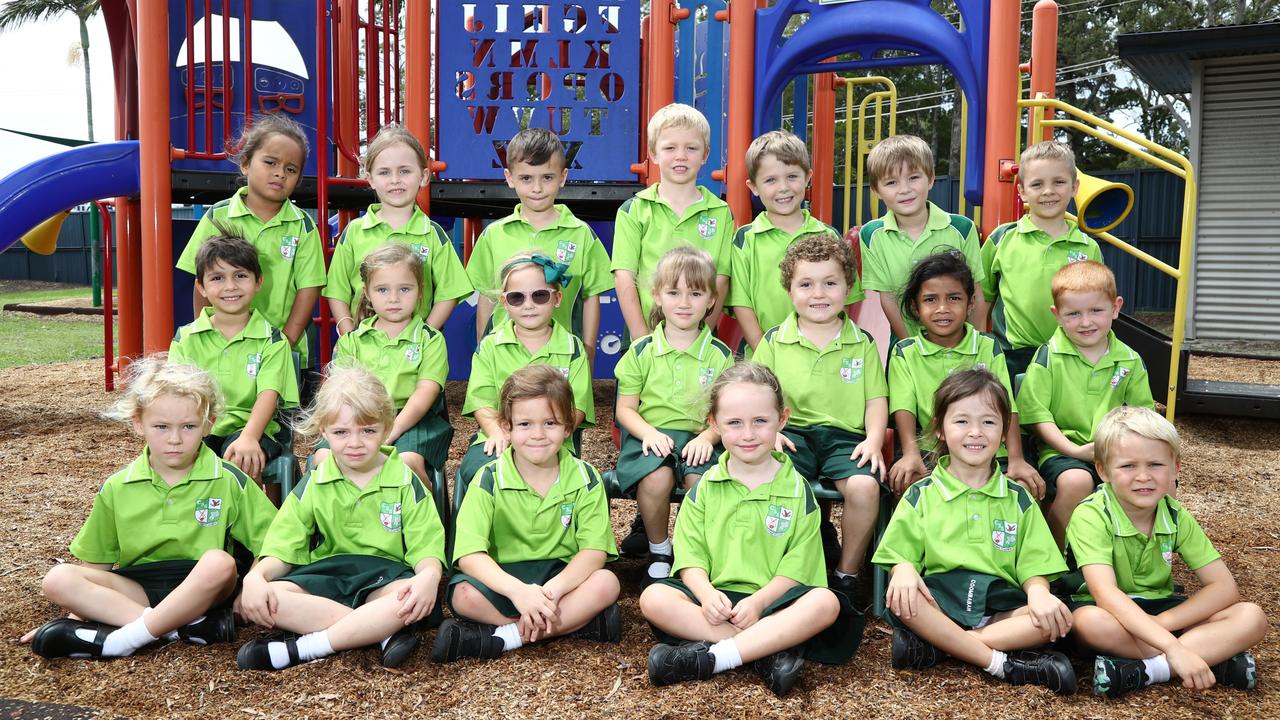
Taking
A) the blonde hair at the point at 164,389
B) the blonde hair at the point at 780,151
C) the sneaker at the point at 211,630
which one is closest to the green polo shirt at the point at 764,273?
the blonde hair at the point at 780,151

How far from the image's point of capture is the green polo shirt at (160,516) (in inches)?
123

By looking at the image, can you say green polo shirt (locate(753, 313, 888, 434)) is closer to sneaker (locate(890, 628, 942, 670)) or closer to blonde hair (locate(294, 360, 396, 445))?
sneaker (locate(890, 628, 942, 670))

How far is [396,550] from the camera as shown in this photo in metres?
3.14

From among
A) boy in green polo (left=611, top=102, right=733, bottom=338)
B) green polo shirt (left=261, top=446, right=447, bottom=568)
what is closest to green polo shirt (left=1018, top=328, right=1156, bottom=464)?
boy in green polo (left=611, top=102, right=733, bottom=338)

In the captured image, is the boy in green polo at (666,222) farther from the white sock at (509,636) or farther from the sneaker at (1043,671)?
the sneaker at (1043,671)

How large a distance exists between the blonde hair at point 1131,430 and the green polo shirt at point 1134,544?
0.46ft

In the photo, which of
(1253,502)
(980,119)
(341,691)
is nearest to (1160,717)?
(341,691)

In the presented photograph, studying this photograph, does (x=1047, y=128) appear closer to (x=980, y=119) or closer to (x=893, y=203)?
(x=980, y=119)

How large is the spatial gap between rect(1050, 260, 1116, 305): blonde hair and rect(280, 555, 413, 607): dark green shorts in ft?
7.73

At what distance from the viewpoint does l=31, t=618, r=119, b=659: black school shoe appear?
2.93m

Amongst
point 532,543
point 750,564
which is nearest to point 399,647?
point 532,543

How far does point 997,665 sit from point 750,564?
0.73 meters

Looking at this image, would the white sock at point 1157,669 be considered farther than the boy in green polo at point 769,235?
No

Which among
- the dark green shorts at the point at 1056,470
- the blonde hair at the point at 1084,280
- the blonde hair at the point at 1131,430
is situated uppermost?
the blonde hair at the point at 1084,280
